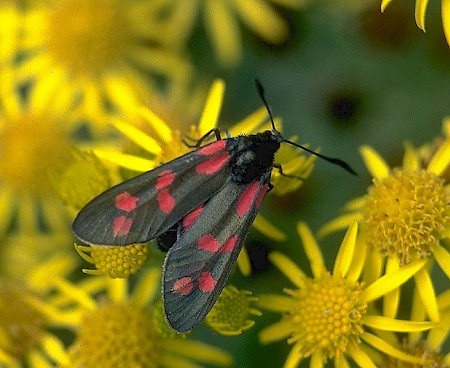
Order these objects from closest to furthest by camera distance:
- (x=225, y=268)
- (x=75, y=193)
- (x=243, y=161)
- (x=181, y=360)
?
(x=225, y=268) < (x=243, y=161) < (x=75, y=193) < (x=181, y=360)

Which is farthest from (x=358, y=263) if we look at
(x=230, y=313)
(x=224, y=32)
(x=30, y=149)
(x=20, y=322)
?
(x=224, y=32)

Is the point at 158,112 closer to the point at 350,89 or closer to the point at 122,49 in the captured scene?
the point at 122,49

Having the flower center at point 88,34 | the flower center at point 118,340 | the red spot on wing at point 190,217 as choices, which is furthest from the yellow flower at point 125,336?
the flower center at point 88,34

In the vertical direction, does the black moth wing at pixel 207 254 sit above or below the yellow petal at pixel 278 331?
above

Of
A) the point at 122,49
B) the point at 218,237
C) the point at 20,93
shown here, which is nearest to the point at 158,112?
the point at 122,49

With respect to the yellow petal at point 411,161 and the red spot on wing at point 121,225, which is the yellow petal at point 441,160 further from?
the red spot on wing at point 121,225

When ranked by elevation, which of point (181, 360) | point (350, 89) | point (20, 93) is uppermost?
point (350, 89)
